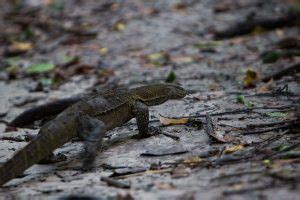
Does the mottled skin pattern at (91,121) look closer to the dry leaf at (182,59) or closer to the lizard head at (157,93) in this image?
the lizard head at (157,93)

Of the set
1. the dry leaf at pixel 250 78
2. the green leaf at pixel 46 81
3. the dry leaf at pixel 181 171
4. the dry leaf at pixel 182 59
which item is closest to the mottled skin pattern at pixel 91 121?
the dry leaf at pixel 181 171

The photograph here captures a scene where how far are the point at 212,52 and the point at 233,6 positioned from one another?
3.31 m

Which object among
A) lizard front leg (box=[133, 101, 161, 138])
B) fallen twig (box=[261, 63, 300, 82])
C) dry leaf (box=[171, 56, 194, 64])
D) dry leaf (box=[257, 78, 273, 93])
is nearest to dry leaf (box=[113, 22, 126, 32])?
dry leaf (box=[171, 56, 194, 64])

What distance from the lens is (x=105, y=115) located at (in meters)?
5.20

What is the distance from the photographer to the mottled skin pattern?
174 inches

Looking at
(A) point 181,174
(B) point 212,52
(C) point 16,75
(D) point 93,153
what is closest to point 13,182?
(D) point 93,153

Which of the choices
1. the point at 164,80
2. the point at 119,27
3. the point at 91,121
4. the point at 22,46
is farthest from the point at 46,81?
the point at 91,121

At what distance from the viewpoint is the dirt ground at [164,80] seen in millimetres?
3908

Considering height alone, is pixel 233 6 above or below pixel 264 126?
above


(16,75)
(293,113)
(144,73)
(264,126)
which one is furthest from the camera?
(16,75)

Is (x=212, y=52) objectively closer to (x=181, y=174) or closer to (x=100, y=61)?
(x=100, y=61)

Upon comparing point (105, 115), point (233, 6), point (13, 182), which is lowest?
point (13, 182)

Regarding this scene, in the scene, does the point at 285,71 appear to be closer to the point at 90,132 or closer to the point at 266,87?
the point at 266,87

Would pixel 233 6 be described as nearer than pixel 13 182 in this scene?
No
